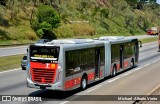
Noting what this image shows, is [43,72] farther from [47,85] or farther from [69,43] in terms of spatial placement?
[69,43]

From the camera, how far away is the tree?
63562mm

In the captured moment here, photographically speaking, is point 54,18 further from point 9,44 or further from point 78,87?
point 78,87

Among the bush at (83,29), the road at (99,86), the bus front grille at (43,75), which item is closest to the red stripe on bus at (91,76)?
the road at (99,86)

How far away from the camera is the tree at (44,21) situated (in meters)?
63.6

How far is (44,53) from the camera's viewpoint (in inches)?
720

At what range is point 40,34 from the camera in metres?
63.5

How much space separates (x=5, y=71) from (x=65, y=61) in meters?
11.5

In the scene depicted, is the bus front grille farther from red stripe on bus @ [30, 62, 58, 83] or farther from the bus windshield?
the bus windshield

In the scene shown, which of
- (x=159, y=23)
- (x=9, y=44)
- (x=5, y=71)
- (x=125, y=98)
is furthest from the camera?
(x=159, y=23)

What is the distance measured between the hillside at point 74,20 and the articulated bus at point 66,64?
3638 cm

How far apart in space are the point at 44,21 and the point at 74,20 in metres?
19.3

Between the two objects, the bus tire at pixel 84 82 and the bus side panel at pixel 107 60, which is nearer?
the bus tire at pixel 84 82

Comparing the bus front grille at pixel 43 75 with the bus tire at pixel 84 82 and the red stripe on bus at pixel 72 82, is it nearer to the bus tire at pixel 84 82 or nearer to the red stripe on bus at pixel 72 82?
the red stripe on bus at pixel 72 82

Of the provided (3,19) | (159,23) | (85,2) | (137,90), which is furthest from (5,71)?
(159,23)
